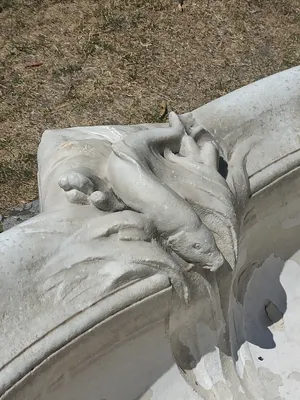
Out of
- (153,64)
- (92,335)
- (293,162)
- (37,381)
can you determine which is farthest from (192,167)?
(153,64)

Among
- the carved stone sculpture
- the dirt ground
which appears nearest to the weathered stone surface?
the dirt ground

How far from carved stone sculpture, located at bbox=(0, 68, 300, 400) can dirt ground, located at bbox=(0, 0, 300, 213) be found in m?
1.36

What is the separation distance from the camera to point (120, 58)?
337 cm

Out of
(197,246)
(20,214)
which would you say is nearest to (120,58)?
(20,214)

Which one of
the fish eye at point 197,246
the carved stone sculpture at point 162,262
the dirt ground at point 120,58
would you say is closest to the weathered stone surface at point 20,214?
the dirt ground at point 120,58

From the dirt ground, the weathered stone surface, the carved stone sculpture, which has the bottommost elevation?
the weathered stone surface

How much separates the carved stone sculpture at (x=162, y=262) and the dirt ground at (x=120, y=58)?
53.5 inches

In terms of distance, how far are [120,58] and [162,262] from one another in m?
2.25

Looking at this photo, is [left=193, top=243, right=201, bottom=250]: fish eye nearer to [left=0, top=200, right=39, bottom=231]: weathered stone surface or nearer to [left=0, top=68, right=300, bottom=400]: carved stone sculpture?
[left=0, top=68, right=300, bottom=400]: carved stone sculpture

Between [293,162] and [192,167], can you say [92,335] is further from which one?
[293,162]

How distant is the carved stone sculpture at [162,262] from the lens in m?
1.23

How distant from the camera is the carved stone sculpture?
4.04ft

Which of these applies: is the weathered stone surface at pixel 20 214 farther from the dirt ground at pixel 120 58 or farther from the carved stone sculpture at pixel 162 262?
the carved stone sculpture at pixel 162 262

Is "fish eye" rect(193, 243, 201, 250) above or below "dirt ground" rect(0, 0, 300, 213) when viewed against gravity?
above
